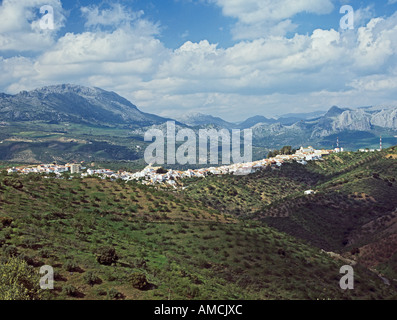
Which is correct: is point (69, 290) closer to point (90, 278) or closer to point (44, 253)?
point (90, 278)

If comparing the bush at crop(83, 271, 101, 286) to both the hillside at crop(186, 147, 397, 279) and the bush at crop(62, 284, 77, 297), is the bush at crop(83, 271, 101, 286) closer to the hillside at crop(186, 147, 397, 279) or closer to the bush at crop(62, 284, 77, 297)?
the bush at crop(62, 284, 77, 297)

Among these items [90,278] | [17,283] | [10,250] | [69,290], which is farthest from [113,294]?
[10,250]

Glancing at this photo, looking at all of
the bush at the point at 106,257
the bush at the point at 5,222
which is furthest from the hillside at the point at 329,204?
the bush at the point at 5,222

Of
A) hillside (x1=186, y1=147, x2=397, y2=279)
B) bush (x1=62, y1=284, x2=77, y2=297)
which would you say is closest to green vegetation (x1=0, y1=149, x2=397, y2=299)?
bush (x1=62, y1=284, x2=77, y2=297)

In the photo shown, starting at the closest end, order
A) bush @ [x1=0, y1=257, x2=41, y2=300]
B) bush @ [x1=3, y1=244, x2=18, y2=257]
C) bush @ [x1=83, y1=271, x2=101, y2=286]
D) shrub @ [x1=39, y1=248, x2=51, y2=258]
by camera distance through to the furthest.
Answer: bush @ [x1=0, y1=257, x2=41, y2=300], bush @ [x1=83, y1=271, x2=101, y2=286], bush @ [x1=3, y1=244, x2=18, y2=257], shrub @ [x1=39, y1=248, x2=51, y2=258]

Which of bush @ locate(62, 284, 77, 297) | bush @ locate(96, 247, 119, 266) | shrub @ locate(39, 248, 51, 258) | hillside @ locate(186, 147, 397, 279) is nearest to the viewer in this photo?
bush @ locate(62, 284, 77, 297)

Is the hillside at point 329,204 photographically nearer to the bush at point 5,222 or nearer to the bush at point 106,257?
the bush at point 106,257
